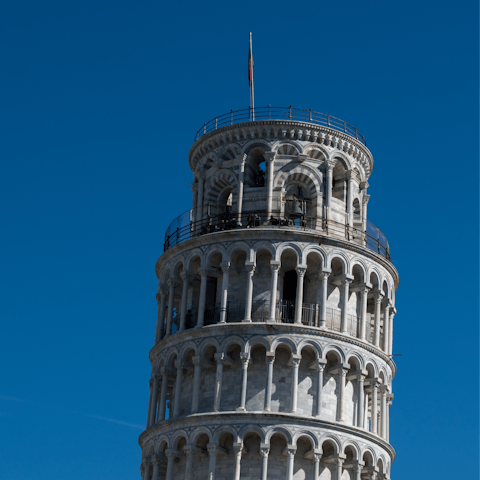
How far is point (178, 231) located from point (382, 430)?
1862 cm

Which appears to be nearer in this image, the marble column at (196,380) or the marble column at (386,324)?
the marble column at (196,380)

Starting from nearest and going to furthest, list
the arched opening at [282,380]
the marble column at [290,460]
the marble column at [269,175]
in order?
the marble column at [290,460] < the arched opening at [282,380] < the marble column at [269,175]

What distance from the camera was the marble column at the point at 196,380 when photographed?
219 ft

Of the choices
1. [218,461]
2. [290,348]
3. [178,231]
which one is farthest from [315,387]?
[178,231]

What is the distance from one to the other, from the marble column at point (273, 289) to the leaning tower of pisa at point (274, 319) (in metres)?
0.09

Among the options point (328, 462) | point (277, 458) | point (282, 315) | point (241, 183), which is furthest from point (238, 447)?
point (241, 183)

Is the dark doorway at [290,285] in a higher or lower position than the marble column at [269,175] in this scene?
lower

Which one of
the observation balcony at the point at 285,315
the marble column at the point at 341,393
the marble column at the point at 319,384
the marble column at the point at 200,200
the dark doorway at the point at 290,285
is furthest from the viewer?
the marble column at the point at 200,200

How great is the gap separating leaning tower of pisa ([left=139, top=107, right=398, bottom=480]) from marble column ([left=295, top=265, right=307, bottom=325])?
86mm

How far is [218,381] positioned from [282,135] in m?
17.3

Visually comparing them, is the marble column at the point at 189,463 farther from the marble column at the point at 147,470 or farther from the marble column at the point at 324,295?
the marble column at the point at 324,295

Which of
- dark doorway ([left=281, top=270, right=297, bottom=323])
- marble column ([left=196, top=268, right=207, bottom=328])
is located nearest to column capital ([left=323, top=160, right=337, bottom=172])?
dark doorway ([left=281, top=270, right=297, bottom=323])

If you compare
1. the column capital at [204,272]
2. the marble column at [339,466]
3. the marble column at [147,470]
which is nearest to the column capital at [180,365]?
the column capital at [204,272]

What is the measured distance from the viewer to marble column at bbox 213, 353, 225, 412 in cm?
6619
